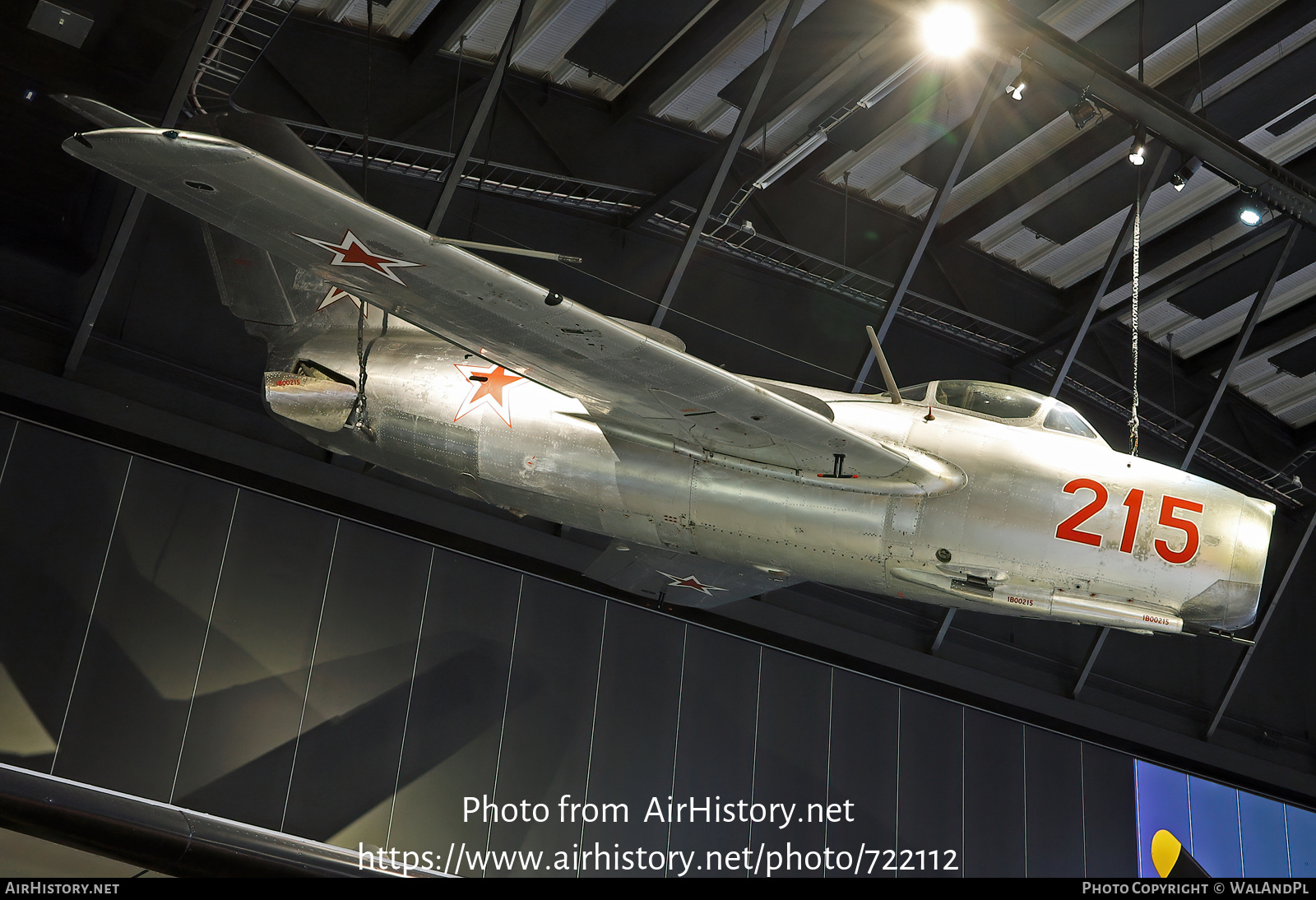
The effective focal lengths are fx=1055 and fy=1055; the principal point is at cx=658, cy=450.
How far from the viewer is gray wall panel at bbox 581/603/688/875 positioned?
36.5 feet

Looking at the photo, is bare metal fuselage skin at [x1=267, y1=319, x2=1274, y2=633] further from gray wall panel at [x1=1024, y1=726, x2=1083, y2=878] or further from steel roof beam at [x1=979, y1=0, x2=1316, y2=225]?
gray wall panel at [x1=1024, y1=726, x2=1083, y2=878]

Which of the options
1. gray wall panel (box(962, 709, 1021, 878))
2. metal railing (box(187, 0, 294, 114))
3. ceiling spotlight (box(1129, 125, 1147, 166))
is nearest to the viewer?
metal railing (box(187, 0, 294, 114))

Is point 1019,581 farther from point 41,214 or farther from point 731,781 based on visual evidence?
point 41,214

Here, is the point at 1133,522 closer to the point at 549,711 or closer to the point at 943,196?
the point at 943,196

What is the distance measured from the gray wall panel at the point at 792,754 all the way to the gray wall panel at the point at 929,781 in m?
1.18

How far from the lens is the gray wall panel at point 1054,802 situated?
1370 centimetres

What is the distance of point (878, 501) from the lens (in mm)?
6371

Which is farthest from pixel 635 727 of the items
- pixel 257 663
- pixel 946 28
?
pixel 946 28

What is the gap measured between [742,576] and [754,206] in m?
6.43

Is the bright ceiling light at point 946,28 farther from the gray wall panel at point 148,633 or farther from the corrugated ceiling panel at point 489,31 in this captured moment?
the gray wall panel at point 148,633

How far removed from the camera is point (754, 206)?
12.7 m

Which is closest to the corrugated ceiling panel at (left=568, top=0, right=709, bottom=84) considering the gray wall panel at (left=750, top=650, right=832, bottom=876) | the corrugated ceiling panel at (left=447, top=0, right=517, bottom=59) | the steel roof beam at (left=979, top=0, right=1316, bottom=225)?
the corrugated ceiling panel at (left=447, top=0, right=517, bottom=59)

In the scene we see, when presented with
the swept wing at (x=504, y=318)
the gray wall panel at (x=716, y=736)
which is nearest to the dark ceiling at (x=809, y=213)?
the gray wall panel at (x=716, y=736)

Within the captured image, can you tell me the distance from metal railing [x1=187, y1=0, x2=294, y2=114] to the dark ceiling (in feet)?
0.17
